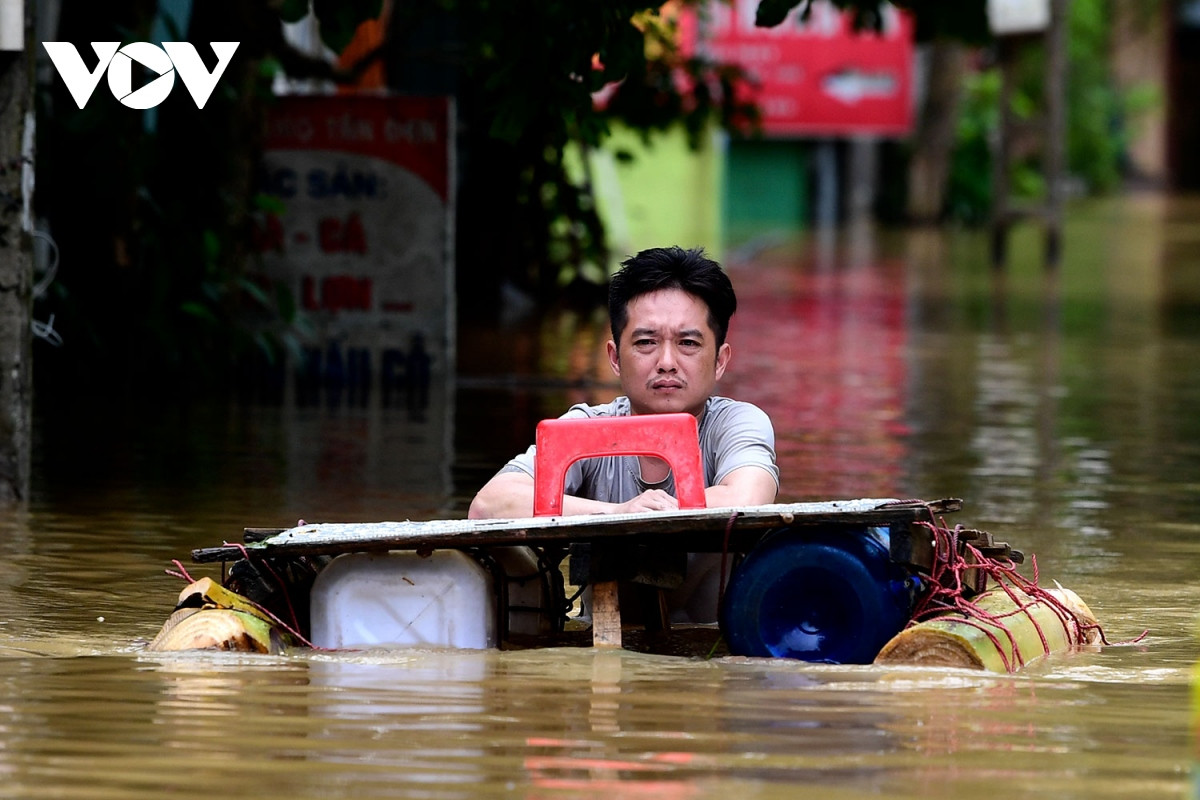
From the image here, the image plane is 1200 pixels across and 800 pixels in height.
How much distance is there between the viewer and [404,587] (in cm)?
573

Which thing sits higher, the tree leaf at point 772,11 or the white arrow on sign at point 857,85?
the white arrow on sign at point 857,85

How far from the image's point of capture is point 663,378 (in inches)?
234

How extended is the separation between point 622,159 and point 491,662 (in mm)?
11129

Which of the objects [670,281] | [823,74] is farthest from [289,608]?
[823,74]

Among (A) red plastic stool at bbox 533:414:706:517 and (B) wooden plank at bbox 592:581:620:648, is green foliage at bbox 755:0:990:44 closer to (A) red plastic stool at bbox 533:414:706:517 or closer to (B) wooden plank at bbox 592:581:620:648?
(A) red plastic stool at bbox 533:414:706:517

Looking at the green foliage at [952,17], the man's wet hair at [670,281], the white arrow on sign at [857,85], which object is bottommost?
the man's wet hair at [670,281]

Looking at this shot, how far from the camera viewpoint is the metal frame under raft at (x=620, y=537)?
538cm

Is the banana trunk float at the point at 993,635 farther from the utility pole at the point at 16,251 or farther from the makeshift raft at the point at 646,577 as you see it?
the utility pole at the point at 16,251

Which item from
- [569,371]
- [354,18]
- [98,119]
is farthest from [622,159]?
[354,18]

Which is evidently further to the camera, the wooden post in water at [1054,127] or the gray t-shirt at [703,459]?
the wooden post in water at [1054,127]

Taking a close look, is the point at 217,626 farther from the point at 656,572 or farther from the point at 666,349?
the point at 666,349

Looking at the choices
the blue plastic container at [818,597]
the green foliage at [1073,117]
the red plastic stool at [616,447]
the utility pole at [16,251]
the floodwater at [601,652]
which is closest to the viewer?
the floodwater at [601,652]

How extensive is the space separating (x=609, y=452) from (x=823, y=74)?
37.4 meters

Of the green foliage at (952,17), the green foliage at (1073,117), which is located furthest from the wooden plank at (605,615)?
the green foliage at (1073,117)
